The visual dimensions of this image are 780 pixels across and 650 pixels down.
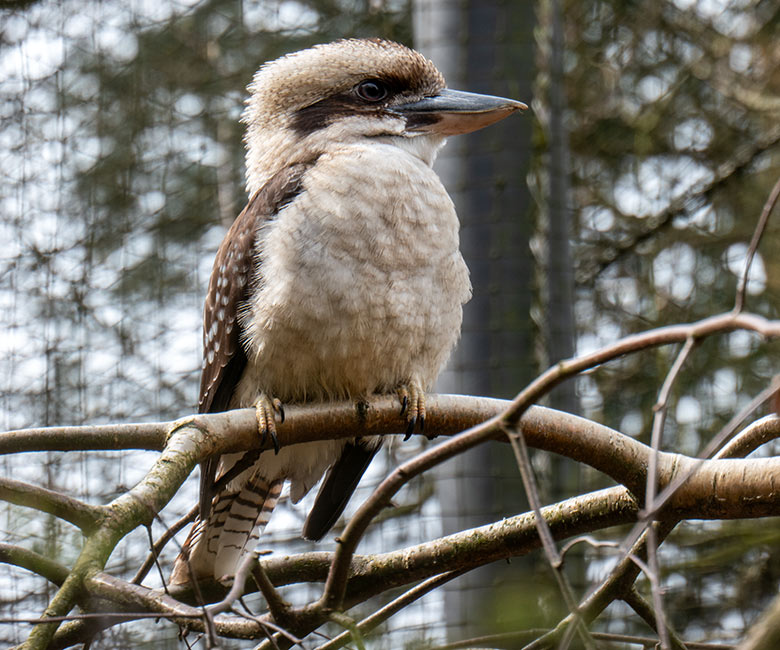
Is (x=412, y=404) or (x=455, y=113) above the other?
(x=455, y=113)

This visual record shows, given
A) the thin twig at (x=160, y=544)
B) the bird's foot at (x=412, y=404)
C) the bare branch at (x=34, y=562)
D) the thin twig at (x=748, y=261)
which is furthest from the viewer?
the bird's foot at (x=412, y=404)

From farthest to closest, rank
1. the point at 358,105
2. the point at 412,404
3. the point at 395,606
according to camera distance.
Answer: the point at 358,105
the point at 412,404
the point at 395,606

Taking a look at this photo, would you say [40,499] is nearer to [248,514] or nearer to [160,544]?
[160,544]

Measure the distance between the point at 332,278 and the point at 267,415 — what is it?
335mm

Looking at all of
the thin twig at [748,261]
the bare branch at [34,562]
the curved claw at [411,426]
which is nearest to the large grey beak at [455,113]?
the curved claw at [411,426]

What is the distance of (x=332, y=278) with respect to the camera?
2.40m

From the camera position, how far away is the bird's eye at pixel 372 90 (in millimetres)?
3010

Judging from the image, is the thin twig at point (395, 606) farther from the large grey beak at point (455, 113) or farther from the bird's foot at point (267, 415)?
the large grey beak at point (455, 113)

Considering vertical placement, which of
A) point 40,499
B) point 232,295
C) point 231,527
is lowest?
point 231,527

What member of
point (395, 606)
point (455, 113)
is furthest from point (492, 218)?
point (395, 606)

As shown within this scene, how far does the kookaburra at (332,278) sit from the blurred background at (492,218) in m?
0.79

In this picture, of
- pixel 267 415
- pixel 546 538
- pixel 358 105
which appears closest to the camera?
pixel 546 538

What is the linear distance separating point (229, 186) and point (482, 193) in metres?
1.53

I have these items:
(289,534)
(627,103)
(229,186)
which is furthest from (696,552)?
(229,186)
